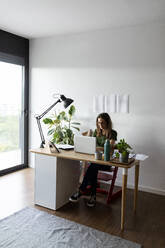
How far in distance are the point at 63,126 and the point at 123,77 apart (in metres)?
1.44

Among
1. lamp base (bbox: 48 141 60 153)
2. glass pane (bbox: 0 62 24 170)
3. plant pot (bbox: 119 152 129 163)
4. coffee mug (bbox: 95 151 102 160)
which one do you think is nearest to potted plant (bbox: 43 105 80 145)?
glass pane (bbox: 0 62 24 170)

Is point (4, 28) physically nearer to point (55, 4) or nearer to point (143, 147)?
point (55, 4)

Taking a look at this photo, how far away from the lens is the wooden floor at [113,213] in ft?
8.57

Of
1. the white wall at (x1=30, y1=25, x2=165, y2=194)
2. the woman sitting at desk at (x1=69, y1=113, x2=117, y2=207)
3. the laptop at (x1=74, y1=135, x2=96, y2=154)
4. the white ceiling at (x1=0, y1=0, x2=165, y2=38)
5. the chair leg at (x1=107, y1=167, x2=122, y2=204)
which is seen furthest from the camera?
the white wall at (x1=30, y1=25, x2=165, y2=194)

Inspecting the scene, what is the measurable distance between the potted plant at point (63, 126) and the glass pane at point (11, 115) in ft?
2.49

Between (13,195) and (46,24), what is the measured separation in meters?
2.69

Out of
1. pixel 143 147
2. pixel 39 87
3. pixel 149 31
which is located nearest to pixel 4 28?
pixel 39 87

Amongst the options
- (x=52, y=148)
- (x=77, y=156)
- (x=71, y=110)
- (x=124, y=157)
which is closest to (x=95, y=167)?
(x=77, y=156)

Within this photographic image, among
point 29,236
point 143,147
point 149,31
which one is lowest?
point 29,236

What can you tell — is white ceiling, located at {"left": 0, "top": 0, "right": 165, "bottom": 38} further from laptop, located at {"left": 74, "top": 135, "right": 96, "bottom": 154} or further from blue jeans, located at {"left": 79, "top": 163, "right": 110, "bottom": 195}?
blue jeans, located at {"left": 79, "top": 163, "right": 110, "bottom": 195}

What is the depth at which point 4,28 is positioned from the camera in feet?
13.7

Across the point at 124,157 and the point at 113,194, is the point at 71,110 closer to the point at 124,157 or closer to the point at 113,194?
the point at 113,194

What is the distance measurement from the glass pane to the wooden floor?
2.82 ft

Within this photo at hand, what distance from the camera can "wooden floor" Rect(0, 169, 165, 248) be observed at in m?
2.61
